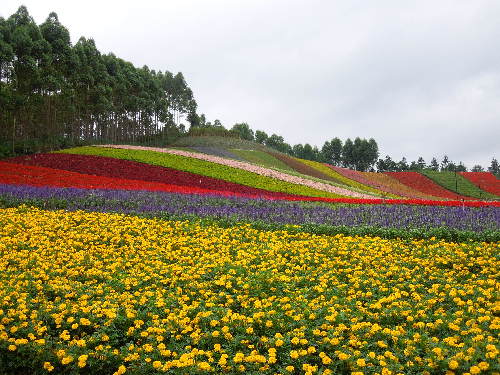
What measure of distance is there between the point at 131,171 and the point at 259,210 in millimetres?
15219

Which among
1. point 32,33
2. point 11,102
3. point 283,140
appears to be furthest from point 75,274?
point 283,140

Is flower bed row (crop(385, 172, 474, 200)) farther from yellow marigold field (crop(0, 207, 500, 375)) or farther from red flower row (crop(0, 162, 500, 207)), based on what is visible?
yellow marigold field (crop(0, 207, 500, 375))

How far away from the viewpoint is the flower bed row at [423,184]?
162 ft

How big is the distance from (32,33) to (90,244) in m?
38.2

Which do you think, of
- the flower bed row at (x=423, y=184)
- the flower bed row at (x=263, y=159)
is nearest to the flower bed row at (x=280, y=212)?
the flower bed row at (x=263, y=159)

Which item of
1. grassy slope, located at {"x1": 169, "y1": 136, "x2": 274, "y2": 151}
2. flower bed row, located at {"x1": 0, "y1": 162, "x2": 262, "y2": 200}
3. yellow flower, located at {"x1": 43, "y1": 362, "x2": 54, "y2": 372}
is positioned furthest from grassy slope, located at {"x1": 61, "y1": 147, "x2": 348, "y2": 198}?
grassy slope, located at {"x1": 169, "y1": 136, "x2": 274, "y2": 151}

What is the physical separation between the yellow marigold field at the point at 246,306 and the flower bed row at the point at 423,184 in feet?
141

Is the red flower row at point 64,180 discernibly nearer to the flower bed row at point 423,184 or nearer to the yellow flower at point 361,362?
the yellow flower at point 361,362

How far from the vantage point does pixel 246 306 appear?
250 inches

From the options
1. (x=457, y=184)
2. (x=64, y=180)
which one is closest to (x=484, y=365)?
(x=64, y=180)

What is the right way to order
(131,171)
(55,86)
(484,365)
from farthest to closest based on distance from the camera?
(55,86) → (131,171) → (484,365)

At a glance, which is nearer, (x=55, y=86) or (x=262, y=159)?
(x=55, y=86)

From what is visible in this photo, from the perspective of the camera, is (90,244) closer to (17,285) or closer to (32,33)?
(17,285)

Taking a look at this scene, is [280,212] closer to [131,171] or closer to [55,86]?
[131,171]
